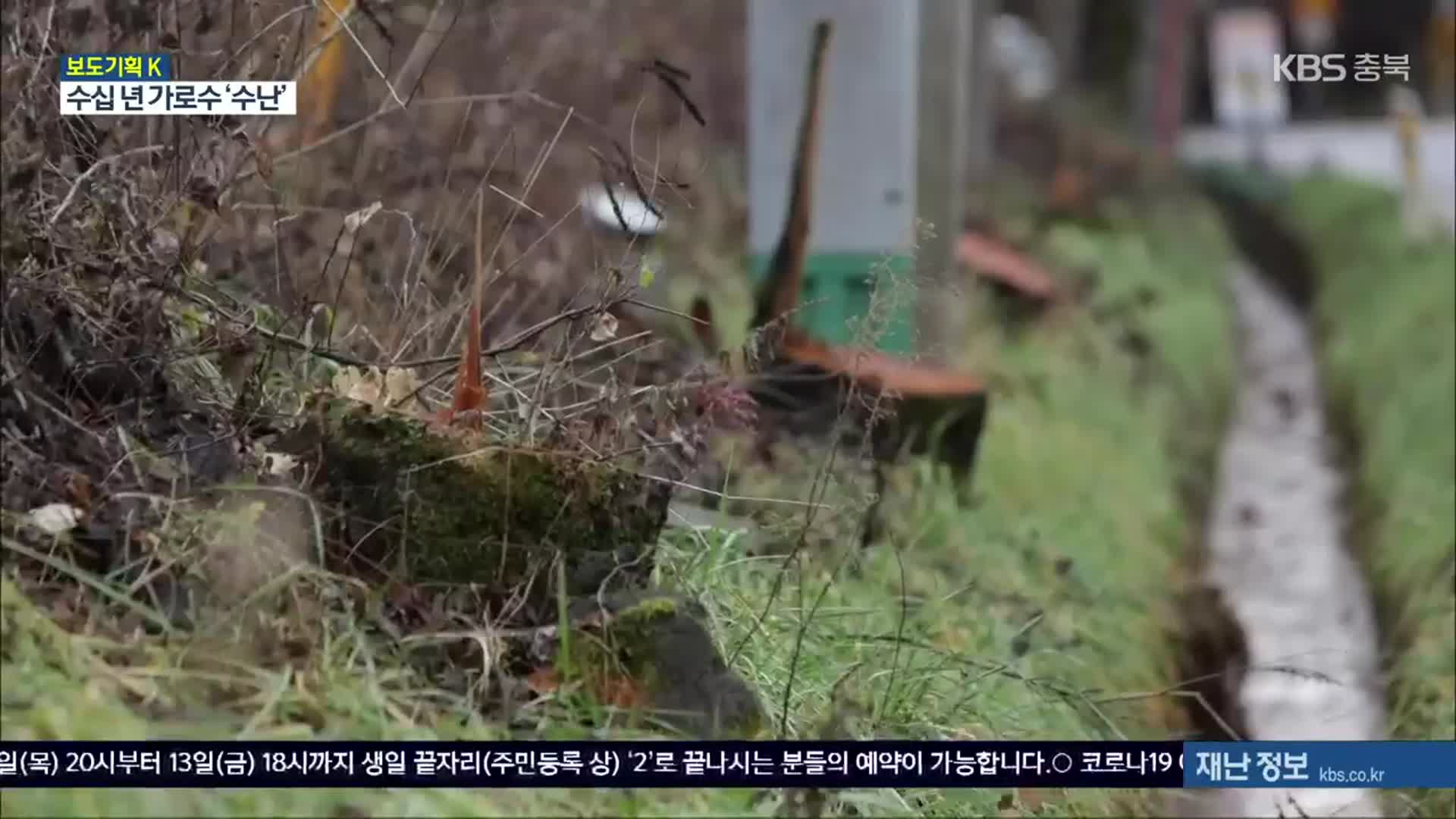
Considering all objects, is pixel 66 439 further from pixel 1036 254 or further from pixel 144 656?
pixel 1036 254

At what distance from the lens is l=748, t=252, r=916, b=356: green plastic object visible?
2.91 m

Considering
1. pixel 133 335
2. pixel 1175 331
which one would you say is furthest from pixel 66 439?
pixel 1175 331

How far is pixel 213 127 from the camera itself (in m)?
2.80

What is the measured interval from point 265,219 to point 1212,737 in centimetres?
189

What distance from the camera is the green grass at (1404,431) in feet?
12.6

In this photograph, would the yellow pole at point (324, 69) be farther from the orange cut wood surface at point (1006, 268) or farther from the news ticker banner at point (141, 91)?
the orange cut wood surface at point (1006, 268)

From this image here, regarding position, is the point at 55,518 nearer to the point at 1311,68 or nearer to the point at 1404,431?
the point at 1311,68

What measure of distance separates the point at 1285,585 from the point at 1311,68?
210 centimetres

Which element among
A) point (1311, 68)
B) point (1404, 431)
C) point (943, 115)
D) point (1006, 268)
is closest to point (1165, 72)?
point (1006, 268)

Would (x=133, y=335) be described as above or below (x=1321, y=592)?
above
